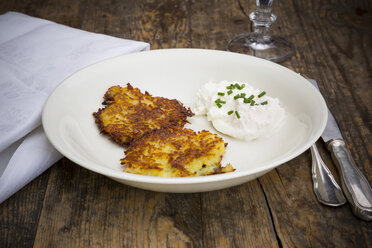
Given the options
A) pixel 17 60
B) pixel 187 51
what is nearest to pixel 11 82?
pixel 17 60

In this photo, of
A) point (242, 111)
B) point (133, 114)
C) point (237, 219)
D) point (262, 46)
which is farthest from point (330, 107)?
point (133, 114)

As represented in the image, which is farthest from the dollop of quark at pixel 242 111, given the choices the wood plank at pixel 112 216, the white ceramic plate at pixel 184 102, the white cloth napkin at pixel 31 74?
the white cloth napkin at pixel 31 74

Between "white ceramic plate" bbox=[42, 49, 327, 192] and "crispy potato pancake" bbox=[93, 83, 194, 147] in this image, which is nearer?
"white ceramic plate" bbox=[42, 49, 327, 192]

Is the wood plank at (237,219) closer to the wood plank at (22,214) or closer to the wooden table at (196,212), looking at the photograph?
the wooden table at (196,212)

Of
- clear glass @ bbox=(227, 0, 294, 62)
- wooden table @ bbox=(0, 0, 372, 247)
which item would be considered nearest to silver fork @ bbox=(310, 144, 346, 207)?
wooden table @ bbox=(0, 0, 372, 247)

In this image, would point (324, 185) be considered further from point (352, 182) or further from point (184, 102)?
point (184, 102)

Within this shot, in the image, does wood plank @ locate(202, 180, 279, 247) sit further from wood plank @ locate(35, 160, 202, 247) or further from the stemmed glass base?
the stemmed glass base
